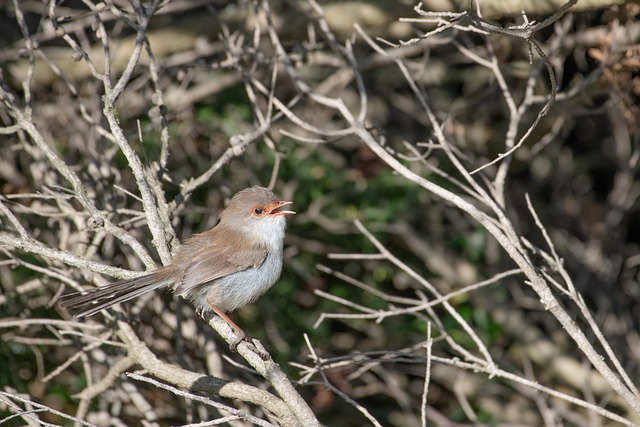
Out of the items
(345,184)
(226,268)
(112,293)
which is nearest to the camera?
(112,293)

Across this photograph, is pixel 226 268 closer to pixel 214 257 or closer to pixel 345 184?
pixel 214 257

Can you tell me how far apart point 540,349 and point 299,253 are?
229 cm

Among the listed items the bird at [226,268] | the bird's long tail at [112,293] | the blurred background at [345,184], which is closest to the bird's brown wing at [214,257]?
the bird at [226,268]

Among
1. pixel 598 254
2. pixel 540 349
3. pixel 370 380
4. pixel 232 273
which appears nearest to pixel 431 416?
pixel 370 380

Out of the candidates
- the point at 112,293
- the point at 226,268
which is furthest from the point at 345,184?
the point at 112,293

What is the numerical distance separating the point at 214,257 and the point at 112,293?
0.73m

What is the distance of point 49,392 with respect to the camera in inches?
237

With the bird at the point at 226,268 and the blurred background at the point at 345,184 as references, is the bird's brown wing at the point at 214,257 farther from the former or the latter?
the blurred background at the point at 345,184

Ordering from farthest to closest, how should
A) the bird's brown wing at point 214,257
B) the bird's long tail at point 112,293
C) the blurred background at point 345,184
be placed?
the blurred background at point 345,184 → the bird's brown wing at point 214,257 → the bird's long tail at point 112,293

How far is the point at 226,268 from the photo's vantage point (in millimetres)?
4688

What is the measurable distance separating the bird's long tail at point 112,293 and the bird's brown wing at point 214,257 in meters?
0.27

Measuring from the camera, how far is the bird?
13.6ft

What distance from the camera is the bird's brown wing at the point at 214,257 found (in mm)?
4461

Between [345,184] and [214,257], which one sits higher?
[214,257]
